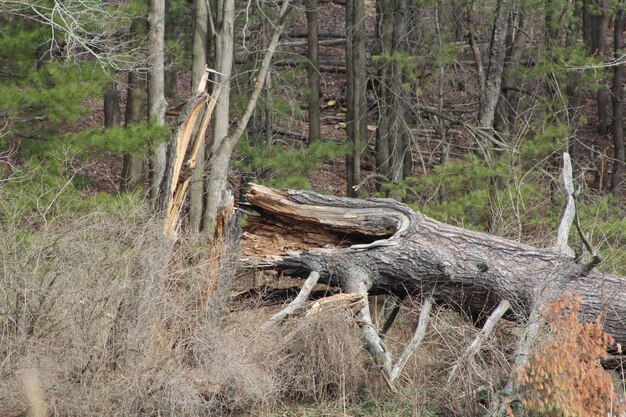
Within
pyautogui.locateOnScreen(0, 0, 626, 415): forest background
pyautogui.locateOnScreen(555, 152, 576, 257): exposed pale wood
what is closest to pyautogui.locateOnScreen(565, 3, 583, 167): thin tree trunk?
pyautogui.locateOnScreen(0, 0, 626, 415): forest background

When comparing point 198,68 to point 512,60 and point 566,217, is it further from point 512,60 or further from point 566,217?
point 566,217

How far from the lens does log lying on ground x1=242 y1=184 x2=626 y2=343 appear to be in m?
9.66

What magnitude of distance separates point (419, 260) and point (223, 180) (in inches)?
199

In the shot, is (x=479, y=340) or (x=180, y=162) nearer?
(x=479, y=340)

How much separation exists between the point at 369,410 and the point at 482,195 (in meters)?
5.53

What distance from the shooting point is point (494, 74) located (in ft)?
52.7

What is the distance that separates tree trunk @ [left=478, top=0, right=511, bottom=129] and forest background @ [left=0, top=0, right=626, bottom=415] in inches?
1.5

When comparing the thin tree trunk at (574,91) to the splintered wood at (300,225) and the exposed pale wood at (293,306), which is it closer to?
the splintered wood at (300,225)

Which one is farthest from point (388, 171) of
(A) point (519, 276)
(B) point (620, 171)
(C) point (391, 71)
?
(A) point (519, 276)

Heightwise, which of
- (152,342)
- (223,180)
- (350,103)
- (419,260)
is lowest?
(152,342)

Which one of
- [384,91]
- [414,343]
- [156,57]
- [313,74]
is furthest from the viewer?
[313,74]

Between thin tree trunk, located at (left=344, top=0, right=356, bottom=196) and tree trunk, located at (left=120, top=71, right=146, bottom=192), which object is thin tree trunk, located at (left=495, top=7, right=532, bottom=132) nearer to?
thin tree trunk, located at (left=344, top=0, right=356, bottom=196)

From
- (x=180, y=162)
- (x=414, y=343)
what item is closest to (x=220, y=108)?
(x=180, y=162)

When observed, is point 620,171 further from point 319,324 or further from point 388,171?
point 319,324
